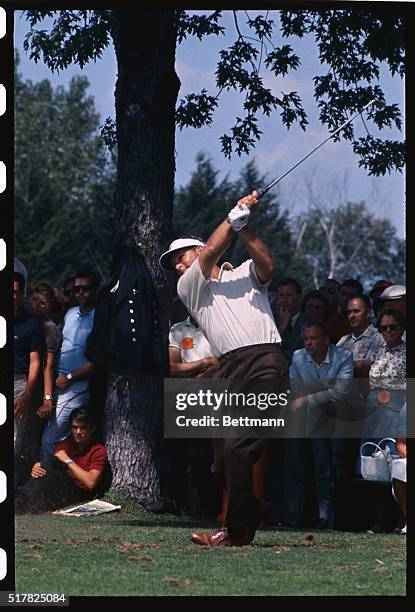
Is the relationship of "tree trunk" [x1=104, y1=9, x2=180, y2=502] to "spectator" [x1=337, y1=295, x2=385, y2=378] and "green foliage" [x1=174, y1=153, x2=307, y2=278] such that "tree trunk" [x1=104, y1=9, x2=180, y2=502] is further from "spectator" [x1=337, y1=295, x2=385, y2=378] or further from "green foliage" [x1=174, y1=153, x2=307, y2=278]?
"spectator" [x1=337, y1=295, x2=385, y2=378]

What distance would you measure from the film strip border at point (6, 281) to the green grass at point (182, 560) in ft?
0.50

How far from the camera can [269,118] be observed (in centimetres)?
657

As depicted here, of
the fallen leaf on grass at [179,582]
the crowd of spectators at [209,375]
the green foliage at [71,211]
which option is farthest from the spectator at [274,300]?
the fallen leaf on grass at [179,582]

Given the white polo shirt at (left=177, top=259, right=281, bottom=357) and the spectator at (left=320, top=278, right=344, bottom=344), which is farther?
the spectator at (left=320, top=278, right=344, bottom=344)

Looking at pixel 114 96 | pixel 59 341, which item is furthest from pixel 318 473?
pixel 114 96

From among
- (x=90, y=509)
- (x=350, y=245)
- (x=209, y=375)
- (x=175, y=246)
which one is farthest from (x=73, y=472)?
(x=350, y=245)

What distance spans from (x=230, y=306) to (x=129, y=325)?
1.83 ft

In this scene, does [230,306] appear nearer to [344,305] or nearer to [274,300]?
[274,300]

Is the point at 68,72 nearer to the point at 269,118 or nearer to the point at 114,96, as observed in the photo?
the point at 114,96

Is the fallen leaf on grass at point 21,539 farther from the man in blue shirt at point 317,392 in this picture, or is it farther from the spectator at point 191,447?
the man in blue shirt at point 317,392

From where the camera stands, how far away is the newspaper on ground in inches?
276

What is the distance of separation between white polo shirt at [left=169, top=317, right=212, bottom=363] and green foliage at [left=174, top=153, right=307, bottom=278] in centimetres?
40

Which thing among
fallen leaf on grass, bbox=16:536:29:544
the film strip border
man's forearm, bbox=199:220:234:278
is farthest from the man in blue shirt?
the film strip border

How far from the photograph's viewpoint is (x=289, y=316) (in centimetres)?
700
